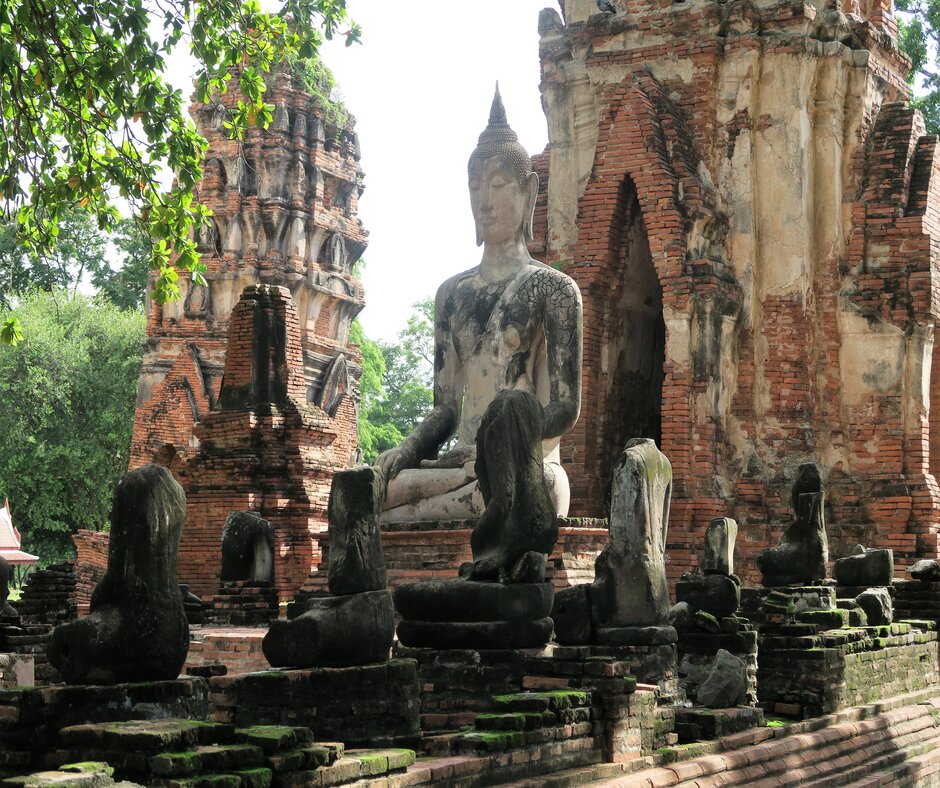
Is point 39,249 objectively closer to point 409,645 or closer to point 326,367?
point 409,645

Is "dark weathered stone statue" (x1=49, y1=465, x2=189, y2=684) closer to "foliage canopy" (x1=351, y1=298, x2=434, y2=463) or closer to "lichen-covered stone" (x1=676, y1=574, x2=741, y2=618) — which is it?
"lichen-covered stone" (x1=676, y1=574, x2=741, y2=618)

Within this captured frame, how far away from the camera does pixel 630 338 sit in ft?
51.2

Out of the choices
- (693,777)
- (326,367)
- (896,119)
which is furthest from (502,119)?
(326,367)

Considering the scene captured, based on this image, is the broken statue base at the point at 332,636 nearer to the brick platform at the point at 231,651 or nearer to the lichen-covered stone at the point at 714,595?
the brick platform at the point at 231,651

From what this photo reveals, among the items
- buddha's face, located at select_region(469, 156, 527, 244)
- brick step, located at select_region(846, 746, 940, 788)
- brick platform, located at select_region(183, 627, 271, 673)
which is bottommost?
brick step, located at select_region(846, 746, 940, 788)

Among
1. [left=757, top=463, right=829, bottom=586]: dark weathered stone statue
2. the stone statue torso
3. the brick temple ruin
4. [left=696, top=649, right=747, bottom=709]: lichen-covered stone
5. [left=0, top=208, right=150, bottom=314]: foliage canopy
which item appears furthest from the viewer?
[left=0, top=208, right=150, bottom=314]: foliage canopy

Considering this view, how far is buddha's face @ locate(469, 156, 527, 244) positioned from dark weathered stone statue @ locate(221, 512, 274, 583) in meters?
3.01

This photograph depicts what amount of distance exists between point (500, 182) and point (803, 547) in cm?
366

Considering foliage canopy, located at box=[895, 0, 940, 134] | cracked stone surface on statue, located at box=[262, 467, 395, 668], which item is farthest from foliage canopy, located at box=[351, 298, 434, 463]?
cracked stone surface on statue, located at box=[262, 467, 395, 668]

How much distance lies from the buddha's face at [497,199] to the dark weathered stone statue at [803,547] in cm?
306

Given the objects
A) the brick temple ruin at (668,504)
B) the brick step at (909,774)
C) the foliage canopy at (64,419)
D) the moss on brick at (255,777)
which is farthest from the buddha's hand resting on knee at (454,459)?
the foliage canopy at (64,419)

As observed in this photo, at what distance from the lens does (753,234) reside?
14.7m

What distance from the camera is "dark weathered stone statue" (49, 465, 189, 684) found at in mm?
5418

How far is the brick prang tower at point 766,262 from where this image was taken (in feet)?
46.9
